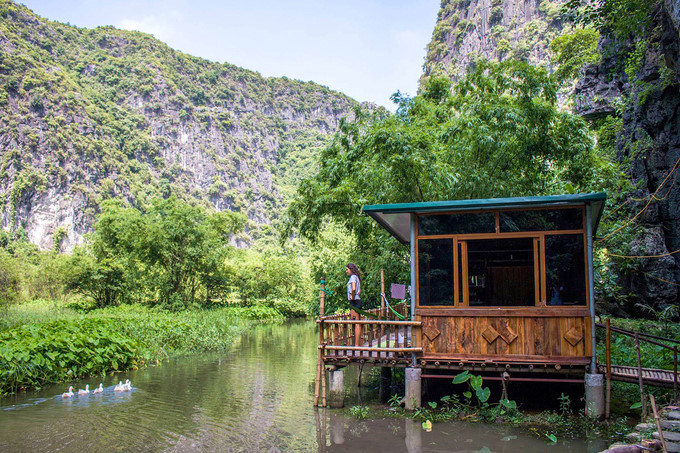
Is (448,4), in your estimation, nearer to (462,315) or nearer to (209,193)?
(209,193)

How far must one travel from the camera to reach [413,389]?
9328 mm

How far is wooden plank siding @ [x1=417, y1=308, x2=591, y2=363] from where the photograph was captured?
28.4 feet

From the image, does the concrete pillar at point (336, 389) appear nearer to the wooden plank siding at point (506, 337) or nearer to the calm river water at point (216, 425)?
the calm river water at point (216, 425)

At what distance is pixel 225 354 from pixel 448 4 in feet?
255

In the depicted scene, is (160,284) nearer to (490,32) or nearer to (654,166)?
(654,166)

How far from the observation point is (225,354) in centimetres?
1844

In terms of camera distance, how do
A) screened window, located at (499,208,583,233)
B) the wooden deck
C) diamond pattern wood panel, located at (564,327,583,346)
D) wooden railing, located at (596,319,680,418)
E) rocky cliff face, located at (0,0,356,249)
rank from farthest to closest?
1. rocky cliff face, located at (0,0,356,249)
2. screened window, located at (499,208,583,233)
3. diamond pattern wood panel, located at (564,327,583,346)
4. the wooden deck
5. wooden railing, located at (596,319,680,418)

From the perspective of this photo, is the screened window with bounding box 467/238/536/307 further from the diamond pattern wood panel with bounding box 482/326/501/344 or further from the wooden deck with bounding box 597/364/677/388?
the wooden deck with bounding box 597/364/677/388

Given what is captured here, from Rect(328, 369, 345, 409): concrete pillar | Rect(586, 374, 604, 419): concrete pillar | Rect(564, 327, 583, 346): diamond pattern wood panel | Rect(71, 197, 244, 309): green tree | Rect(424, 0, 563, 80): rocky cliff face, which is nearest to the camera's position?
Rect(586, 374, 604, 419): concrete pillar

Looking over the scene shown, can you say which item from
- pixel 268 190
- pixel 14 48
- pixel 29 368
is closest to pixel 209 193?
pixel 268 190

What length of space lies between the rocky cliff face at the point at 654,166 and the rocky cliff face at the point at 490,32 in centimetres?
4697

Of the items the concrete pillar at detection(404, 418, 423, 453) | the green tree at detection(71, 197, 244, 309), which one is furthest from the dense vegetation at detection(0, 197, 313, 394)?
the concrete pillar at detection(404, 418, 423, 453)

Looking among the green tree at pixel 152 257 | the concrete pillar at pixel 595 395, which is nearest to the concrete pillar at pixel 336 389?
the concrete pillar at pixel 595 395

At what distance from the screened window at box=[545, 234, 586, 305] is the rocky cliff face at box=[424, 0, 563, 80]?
191 feet
